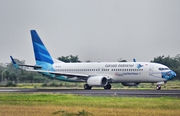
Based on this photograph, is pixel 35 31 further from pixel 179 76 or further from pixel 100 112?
pixel 100 112

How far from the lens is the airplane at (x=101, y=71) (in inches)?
2682

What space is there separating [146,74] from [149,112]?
3825cm

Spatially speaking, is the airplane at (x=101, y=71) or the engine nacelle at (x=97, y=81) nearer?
the airplane at (x=101, y=71)

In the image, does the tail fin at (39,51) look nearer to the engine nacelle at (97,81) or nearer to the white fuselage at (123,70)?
the white fuselage at (123,70)

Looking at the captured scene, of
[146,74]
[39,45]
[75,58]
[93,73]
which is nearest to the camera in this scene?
[146,74]

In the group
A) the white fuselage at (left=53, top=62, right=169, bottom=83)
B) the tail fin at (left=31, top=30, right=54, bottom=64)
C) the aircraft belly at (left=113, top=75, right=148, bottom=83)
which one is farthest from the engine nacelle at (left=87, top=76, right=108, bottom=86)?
the tail fin at (left=31, top=30, right=54, bottom=64)

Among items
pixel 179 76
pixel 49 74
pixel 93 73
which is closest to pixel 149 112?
pixel 93 73

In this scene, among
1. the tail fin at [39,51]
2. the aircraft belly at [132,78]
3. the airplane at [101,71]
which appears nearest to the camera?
the airplane at [101,71]

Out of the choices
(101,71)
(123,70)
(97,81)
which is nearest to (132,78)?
(123,70)

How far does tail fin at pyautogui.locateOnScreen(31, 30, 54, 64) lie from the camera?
8050cm

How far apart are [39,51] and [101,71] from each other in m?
13.1

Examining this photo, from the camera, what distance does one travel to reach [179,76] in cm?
8906

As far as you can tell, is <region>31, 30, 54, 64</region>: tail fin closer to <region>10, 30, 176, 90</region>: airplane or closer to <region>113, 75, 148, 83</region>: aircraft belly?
<region>10, 30, 176, 90</region>: airplane

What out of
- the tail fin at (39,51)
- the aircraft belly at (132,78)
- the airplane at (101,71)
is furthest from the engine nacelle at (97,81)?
the tail fin at (39,51)
